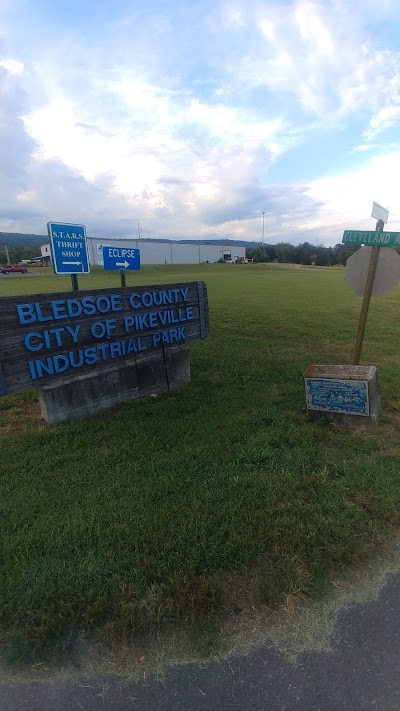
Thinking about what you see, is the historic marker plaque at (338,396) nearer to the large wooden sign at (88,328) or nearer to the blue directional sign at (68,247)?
the large wooden sign at (88,328)

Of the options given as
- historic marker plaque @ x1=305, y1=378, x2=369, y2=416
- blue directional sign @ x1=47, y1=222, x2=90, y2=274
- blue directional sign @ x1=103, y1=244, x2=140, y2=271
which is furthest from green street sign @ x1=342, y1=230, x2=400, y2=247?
blue directional sign @ x1=47, y1=222, x2=90, y2=274

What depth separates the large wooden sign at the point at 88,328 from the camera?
3.83m

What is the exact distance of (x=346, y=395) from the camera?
4336 mm

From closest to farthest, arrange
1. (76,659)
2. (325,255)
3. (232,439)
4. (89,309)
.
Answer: (76,659), (232,439), (89,309), (325,255)

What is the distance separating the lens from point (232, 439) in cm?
398

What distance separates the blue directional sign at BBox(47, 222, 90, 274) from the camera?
422 centimetres

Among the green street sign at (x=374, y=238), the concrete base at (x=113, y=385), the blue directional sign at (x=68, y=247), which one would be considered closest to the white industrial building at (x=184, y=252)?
the concrete base at (x=113, y=385)

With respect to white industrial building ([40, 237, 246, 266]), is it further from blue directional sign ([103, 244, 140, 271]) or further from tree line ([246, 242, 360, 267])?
blue directional sign ([103, 244, 140, 271])

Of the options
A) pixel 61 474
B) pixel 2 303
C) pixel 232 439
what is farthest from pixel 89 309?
pixel 232 439

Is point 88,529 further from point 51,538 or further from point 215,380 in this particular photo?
point 215,380

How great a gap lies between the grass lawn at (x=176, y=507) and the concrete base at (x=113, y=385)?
19cm

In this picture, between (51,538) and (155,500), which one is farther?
(155,500)

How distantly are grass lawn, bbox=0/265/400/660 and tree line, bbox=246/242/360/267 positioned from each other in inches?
3373

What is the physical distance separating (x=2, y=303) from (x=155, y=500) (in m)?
2.37
